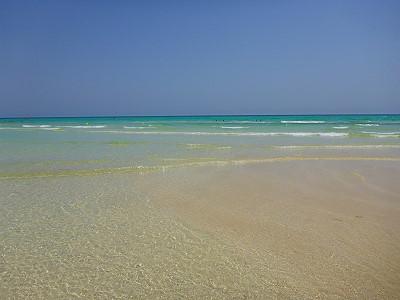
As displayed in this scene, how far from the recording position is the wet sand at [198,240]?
329 centimetres

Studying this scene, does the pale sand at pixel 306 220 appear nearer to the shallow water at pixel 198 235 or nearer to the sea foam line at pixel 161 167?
the shallow water at pixel 198 235

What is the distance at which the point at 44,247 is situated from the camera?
4.17 meters

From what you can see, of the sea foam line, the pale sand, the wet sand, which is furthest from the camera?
the sea foam line

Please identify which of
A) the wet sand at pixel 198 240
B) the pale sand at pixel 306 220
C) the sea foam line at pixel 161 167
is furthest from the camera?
the sea foam line at pixel 161 167

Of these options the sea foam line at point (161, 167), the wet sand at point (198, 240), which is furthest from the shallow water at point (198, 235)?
the sea foam line at point (161, 167)

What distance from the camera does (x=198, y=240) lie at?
448 cm

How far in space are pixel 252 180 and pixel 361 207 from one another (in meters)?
2.94

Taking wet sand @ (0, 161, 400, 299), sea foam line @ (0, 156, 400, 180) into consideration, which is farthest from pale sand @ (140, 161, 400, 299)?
sea foam line @ (0, 156, 400, 180)

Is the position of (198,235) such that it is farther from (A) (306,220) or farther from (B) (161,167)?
(B) (161,167)

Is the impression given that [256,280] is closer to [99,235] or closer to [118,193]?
[99,235]

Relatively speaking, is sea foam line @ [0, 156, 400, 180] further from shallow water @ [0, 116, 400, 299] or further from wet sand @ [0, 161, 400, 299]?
wet sand @ [0, 161, 400, 299]

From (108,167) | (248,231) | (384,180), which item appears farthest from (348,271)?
(108,167)

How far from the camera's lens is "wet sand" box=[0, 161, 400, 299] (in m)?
3.29

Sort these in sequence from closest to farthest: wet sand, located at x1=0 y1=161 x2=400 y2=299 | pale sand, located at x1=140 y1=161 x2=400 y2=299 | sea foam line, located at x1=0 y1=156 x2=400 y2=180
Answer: wet sand, located at x1=0 y1=161 x2=400 y2=299
pale sand, located at x1=140 y1=161 x2=400 y2=299
sea foam line, located at x1=0 y1=156 x2=400 y2=180
